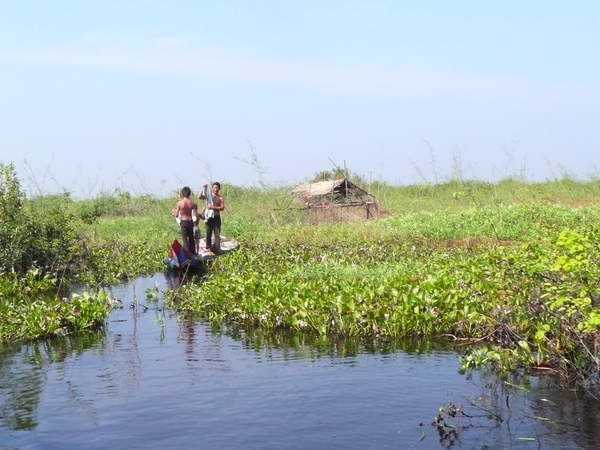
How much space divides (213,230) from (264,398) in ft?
32.4

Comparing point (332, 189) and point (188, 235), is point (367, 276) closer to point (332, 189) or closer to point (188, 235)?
point (188, 235)

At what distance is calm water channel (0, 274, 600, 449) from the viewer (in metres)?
6.46

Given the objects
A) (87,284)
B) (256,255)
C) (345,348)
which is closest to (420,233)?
(256,255)

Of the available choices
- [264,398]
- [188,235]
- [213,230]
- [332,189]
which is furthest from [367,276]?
[332,189]

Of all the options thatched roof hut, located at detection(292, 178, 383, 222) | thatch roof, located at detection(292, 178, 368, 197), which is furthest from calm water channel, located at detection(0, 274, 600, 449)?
thatch roof, located at detection(292, 178, 368, 197)

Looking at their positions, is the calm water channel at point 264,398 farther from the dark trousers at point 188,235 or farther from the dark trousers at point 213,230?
the dark trousers at point 213,230

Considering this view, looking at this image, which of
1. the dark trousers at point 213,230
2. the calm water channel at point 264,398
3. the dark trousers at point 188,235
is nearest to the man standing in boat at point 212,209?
the dark trousers at point 213,230

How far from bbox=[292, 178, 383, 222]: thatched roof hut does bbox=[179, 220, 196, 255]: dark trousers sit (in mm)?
6764

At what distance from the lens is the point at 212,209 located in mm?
16625

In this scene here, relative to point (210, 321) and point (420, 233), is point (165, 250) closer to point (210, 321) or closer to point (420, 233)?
point (420, 233)

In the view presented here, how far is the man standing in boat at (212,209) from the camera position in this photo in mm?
16703

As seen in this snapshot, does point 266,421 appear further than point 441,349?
No

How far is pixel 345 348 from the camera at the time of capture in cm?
928

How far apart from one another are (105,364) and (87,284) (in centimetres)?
579
